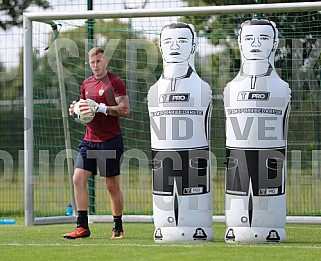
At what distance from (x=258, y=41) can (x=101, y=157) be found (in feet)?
6.86

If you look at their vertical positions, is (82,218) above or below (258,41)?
below

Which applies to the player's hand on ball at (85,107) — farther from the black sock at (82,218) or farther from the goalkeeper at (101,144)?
the black sock at (82,218)

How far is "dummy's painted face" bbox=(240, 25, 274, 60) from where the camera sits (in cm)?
891

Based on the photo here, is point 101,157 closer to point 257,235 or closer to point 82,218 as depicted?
point 82,218

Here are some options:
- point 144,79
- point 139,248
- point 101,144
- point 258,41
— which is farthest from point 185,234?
point 144,79

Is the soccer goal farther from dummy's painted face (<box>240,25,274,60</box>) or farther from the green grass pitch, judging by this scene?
dummy's painted face (<box>240,25,274,60</box>)

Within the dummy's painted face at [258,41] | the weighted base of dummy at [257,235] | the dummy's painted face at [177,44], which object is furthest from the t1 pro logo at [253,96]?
the weighted base of dummy at [257,235]

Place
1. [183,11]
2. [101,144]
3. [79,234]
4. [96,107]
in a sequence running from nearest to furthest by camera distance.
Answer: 1. [96,107]
2. [79,234]
3. [101,144]
4. [183,11]

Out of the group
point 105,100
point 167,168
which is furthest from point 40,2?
point 167,168

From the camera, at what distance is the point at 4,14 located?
19547 mm

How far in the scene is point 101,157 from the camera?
971 centimetres

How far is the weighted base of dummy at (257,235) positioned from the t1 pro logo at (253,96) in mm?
1255

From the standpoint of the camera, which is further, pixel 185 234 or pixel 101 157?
pixel 101 157

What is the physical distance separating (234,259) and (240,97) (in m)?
1.91
